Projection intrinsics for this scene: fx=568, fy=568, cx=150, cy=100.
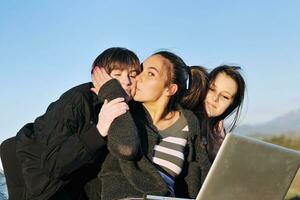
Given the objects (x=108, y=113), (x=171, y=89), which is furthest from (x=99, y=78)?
(x=171, y=89)

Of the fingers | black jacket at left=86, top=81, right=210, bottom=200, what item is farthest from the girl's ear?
the fingers

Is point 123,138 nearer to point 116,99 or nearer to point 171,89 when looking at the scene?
point 116,99

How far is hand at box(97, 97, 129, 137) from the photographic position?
346cm

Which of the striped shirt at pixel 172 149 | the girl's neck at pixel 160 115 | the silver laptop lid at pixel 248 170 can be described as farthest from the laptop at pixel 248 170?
the girl's neck at pixel 160 115

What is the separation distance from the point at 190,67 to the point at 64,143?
5.18 feet

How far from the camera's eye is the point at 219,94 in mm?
4688

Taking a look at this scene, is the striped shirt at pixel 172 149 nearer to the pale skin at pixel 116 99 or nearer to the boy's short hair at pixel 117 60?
the pale skin at pixel 116 99

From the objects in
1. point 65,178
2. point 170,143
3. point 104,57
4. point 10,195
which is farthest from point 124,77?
point 10,195

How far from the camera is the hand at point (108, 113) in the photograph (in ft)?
11.3

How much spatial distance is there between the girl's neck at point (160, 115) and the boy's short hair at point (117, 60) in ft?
0.95

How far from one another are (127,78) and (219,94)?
3.57 feet

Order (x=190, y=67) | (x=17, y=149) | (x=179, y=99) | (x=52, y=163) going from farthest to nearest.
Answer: (x=190, y=67), (x=179, y=99), (x=17, y=149), (x=52, y=163)

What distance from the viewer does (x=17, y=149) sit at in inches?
148

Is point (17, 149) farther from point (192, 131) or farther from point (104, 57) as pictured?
point (192, 131)
